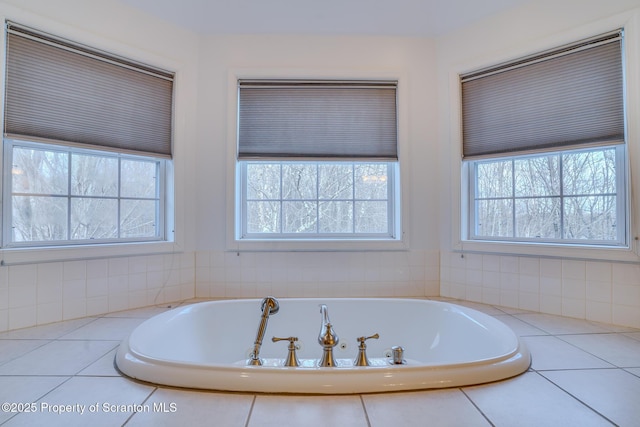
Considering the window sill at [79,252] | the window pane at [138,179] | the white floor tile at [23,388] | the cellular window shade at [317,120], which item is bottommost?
the white floor tile at [23,388]

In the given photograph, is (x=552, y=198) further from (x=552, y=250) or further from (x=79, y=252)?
(x=79, y=252)

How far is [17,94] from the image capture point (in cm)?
152

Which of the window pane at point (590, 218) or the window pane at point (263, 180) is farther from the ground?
the window pane at point (263, 180)

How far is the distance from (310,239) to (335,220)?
234mm

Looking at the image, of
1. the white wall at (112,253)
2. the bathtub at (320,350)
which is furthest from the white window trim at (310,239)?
the bathtub at (320,350)

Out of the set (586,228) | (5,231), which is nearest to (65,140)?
(5,231)

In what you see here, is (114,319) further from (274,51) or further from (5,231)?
(274,51)

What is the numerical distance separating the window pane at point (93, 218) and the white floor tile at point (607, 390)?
2.24 metres

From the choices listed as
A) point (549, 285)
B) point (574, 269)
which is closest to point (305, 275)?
point (549, 285)

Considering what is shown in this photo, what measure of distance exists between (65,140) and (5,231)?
0.53 metres

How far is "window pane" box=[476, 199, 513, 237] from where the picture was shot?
1.94 metres

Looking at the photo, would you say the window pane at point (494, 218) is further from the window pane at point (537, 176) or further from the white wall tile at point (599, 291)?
the white wall tile at point (599, 291)

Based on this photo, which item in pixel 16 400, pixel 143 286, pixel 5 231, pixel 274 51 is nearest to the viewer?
pixel 16 400

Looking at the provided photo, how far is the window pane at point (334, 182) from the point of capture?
2148 mm
